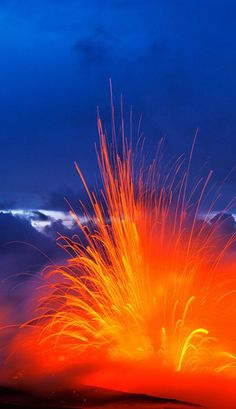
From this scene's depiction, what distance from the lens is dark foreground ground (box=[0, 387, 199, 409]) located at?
20312 millimetres

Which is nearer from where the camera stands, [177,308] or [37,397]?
[37,397]

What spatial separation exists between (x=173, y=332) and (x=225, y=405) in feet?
38.4

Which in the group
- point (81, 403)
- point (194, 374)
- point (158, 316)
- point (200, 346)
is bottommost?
point (81, 403)

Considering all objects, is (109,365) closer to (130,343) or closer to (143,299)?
(130,343)

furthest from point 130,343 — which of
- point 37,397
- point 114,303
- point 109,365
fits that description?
point 37,397

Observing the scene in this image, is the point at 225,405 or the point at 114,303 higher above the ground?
the point at 114,303

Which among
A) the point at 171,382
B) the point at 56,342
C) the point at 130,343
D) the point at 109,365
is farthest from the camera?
the point at 56,342

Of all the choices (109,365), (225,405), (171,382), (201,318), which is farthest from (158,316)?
(225,405)

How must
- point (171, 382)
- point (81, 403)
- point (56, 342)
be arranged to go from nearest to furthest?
point (81, 403)
point (171, 382)
point (56, 342)

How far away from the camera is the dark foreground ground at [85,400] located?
2031cm

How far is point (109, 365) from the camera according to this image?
90.3 feet

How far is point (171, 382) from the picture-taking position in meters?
24.6

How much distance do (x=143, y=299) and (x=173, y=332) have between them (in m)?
2.61

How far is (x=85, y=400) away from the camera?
2166 centimetres
